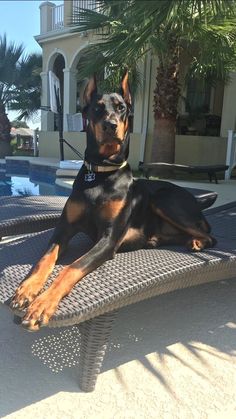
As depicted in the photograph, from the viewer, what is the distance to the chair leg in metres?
2.00

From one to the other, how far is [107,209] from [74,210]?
0.70 ft

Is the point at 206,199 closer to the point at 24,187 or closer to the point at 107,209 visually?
the point at 107,209

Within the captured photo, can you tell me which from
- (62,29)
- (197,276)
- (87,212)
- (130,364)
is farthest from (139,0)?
(62,29)

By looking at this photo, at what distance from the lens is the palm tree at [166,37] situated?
9.10ft

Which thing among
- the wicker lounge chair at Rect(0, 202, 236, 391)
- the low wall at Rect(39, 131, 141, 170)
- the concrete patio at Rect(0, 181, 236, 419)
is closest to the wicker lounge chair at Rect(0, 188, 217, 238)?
the wicker lounge chair at Rect(0, 202, 236, 391)

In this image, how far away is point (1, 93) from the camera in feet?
66.3

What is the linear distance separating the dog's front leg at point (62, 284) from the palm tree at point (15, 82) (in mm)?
19505

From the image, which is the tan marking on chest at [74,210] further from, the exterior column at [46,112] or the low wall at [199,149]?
the exterior column at [46,112]

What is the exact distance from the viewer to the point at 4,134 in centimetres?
2058

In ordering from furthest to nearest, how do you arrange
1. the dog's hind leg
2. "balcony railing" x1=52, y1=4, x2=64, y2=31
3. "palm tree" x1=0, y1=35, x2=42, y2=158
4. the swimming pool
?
"palm tree" x1=0, y1=35, x2=42, y2=158 < "balcony railing" x1=52, y1=4, x2=64, y2=31 < the swimming pool < the dog's hind leg

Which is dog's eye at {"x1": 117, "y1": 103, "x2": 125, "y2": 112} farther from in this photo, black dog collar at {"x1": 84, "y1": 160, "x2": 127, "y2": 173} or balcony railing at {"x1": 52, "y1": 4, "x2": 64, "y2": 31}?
balcony railing at {"x1": 52, "y1": 4, "x2": 64, "y2": 31}

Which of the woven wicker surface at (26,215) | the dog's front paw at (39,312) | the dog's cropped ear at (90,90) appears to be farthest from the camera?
the woven wicker surface at (26,215)

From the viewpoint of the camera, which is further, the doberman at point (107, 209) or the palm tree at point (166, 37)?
the palm tree at point (166, 37)

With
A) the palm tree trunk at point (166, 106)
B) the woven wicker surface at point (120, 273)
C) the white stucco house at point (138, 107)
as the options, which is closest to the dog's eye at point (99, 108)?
the woven wicker surface at point (120, 273)
